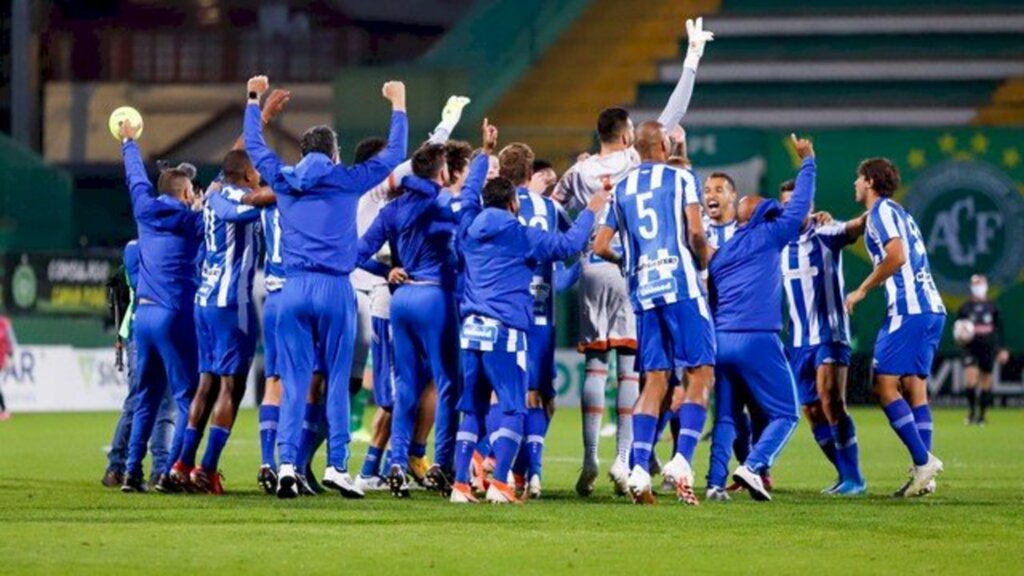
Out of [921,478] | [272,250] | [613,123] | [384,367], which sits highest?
[613,123]

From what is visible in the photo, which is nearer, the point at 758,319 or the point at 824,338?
the point at 758,319

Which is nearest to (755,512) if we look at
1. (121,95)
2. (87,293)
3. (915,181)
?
(915,181)

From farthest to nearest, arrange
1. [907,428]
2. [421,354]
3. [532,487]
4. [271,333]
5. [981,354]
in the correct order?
1. [981,354]
2. [907,428]
3. [421,354]
4. [532,487]
5. [271,333]

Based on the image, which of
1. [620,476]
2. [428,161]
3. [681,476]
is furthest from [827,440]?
[428,161]

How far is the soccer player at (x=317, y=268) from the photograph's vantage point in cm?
1404

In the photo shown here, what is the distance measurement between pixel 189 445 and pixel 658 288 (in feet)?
11.5

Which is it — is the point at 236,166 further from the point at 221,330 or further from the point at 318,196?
the point at 221,330

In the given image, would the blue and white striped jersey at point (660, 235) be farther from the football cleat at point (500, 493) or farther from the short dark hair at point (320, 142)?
the short dark hair at point (320, 142)

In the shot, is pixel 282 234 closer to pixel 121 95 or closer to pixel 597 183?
pixel 597 183

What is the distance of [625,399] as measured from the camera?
1570 centimetres

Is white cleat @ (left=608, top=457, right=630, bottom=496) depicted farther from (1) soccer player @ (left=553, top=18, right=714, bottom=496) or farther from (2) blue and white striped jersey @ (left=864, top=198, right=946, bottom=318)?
(2) blue and white striped jersey @ (left=864, top=198, right=946, bottom=318)

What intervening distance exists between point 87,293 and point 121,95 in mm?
14305

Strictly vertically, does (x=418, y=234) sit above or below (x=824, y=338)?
above

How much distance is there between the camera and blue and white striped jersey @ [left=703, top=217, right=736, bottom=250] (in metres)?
15.7
